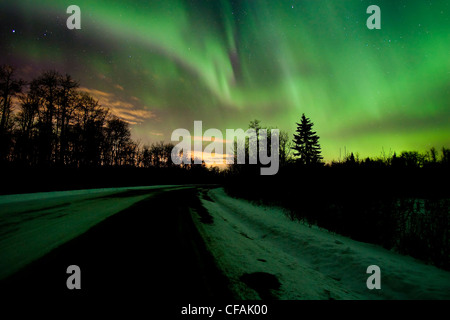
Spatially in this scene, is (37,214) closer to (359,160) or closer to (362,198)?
(362,198)

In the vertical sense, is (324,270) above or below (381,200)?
below

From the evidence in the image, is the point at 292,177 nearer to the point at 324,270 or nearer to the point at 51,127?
the point at 324,270

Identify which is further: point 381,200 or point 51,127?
point 51,127

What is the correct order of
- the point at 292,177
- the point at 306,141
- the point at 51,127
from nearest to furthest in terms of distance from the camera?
the point at 292,177
the point at 51,127
the point at 306,141

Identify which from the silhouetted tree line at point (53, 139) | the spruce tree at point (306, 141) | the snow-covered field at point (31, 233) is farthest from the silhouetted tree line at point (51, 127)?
the spruce tree at point (306, 141)

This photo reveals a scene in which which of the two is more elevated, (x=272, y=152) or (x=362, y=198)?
(x=272, y=152)

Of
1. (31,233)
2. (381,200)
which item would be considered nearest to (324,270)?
(381,200)

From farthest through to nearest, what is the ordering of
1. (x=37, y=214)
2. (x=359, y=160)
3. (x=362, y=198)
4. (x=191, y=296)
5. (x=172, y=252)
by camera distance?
(x=359, y=160) < (x=362, y=198) < (x=37, y=214) < (x=172, y=252) < (x=191, y=296)

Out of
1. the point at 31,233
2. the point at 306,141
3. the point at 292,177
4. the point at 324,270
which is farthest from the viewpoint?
the point at 306,141

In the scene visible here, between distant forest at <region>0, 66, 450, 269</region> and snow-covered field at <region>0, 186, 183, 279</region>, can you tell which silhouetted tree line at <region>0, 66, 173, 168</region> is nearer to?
distant forest at <region>0, 66, 450, 269</region>

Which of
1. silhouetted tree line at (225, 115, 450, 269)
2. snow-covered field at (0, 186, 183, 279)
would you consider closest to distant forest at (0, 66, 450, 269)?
silhouetted tree line at (225, 115, 450, 269)
